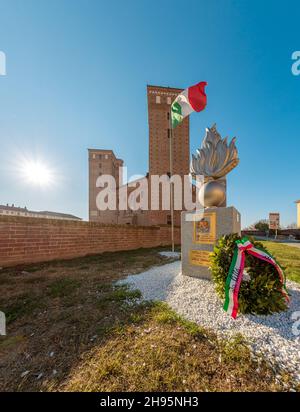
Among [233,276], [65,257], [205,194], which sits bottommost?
[65,257]

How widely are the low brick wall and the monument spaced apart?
555 centimetres

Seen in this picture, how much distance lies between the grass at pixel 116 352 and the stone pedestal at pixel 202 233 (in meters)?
1.61

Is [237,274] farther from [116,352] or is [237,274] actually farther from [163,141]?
[163,141]

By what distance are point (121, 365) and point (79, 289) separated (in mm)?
2498

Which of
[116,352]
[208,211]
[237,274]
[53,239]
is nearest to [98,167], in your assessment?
[53,239]

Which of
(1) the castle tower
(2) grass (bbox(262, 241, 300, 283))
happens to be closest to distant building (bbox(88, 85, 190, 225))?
(1) the castle tower

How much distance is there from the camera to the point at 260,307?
2.29 m

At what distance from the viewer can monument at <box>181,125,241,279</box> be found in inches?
153

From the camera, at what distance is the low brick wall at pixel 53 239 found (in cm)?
571

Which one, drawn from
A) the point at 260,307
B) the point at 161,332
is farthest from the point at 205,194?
the point at 161,332

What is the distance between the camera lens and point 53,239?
6898mm

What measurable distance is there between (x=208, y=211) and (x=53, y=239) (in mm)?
6330

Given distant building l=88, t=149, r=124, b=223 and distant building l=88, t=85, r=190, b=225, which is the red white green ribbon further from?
distant building l=88, t=149, r=124, b=223
